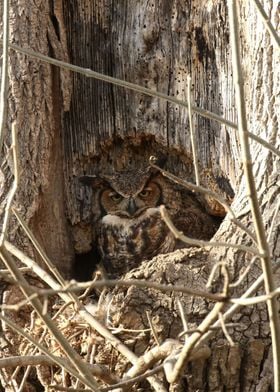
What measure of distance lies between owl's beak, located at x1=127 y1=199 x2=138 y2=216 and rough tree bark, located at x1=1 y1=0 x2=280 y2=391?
189mm

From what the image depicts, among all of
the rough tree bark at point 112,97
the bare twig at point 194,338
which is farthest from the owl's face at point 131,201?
the bare twig at point 194,338

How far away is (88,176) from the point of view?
4.13m

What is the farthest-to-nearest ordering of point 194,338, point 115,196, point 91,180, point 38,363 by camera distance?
point 115,196
point 91,180
point 38,363
point 194,338

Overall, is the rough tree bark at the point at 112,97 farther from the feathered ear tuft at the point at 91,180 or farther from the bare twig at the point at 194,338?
the bare twig at the point at 194,338

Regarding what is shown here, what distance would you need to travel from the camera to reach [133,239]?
4344 millimetres

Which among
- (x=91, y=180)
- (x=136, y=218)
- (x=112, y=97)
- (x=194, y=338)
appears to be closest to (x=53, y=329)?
(x=194, y=338)

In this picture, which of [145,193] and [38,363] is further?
[145,193]

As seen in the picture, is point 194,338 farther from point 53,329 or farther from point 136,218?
point 136,218

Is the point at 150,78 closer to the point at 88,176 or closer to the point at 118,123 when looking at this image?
the point at 118,123

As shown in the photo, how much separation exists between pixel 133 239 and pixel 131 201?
0.20 metres

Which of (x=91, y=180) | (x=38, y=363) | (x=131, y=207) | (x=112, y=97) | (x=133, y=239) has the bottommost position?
(x=38, y=363)

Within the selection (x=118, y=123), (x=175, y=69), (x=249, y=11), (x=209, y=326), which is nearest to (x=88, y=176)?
(x=118, y=123)

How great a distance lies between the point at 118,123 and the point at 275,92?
102cm

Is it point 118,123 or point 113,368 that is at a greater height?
point 118,123
